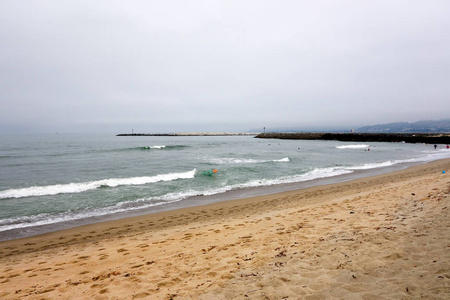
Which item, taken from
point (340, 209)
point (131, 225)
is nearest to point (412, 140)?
point (340, 209)

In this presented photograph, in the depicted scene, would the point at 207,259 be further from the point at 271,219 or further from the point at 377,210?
the point at 377,210

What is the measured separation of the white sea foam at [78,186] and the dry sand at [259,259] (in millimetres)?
6391

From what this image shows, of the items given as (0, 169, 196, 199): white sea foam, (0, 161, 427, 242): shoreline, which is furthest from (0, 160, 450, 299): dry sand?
(0, 169, 196, 199): white sea foam

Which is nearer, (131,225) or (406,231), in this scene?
(406,231)

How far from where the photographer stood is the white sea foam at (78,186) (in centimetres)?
1217

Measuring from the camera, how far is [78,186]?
1355cm

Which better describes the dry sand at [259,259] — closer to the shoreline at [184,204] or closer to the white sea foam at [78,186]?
the shoreline at [184,204]

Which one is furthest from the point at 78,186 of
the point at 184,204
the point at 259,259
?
the point at 259,259

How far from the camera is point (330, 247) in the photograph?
167 inches

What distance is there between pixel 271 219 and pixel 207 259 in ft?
10.2

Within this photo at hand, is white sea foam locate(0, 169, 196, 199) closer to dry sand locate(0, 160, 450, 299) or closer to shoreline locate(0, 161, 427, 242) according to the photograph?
shoreline locate(0, 161, 427, 242)

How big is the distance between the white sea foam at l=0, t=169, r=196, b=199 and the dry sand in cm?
639

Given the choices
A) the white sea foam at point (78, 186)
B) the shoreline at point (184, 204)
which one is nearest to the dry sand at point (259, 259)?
the shoreline at point (184, 204)

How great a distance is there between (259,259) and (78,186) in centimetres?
1313
